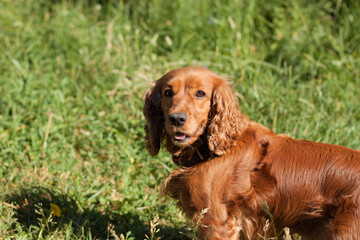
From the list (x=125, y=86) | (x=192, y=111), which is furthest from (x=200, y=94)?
(x=125, y=86)

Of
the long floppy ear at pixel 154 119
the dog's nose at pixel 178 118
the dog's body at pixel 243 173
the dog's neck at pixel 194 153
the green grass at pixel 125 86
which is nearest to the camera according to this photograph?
the dog's body at pixel 243 173

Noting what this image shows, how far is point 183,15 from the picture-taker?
5699 mm

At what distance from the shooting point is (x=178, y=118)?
2.88 meters

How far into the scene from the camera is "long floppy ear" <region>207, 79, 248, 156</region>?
2.96 meters

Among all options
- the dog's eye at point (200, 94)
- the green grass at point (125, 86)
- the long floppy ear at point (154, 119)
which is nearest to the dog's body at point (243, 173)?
the dog's eye at point (200, 94)

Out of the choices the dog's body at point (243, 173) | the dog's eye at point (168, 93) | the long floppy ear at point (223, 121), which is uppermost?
the dog's eye at point (168, 93)

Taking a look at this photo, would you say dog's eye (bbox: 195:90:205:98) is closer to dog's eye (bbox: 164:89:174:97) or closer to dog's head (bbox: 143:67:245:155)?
dog's head (bbox: 143:67:245:155)

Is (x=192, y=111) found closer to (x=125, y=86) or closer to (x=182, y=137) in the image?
(x=182, y=137)

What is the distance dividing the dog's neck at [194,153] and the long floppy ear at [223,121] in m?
0.13

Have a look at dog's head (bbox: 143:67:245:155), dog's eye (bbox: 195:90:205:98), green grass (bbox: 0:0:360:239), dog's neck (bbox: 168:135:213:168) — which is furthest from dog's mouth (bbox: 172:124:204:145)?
green grass (bbox: 0:0:360:239)

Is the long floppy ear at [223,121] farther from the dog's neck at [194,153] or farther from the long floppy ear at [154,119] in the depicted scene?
the long floppy ear at [154,119]

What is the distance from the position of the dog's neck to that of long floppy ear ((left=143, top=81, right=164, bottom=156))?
245 mm

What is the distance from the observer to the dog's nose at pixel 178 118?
2.87 m

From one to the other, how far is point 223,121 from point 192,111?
0.24 m
